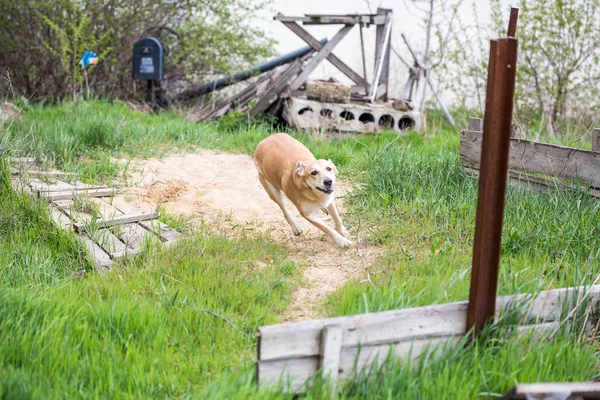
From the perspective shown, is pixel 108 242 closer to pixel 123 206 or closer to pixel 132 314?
pixel 123 206

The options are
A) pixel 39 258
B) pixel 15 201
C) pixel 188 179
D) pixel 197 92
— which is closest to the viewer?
pixel 39 258

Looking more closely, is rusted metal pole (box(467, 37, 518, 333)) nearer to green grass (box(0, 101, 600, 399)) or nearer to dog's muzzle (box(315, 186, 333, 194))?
green grass (box(0, 101, 600, 399))

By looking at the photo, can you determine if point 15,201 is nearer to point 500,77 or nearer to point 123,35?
point 500,77

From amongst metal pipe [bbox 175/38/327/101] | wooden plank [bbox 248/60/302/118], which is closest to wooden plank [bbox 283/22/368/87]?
wooden plank [bbox 248/60/302/118]

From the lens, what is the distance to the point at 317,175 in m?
5.16

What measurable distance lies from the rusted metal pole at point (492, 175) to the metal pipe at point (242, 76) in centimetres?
1019

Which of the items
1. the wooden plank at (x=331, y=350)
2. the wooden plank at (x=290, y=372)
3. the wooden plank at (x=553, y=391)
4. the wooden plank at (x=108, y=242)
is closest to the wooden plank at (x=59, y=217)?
the wooden plank at (x=108, y=242)

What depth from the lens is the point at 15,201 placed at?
5.59 metres

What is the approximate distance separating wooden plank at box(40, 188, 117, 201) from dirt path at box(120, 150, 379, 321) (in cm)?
24

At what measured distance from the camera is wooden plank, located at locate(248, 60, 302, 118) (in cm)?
1041

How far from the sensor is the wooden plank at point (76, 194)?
19.1ft

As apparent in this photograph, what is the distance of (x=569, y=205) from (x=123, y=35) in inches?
390

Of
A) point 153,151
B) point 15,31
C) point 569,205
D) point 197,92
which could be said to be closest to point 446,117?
point 197,92

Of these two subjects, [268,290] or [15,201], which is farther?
[15,201]
